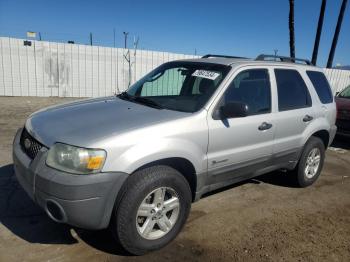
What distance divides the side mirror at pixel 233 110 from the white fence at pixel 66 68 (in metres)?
10.9

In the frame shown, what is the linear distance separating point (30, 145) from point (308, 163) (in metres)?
3.92

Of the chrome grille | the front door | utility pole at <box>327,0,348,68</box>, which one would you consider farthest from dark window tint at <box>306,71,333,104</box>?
utility pole at <box>327,0,348,68</box>

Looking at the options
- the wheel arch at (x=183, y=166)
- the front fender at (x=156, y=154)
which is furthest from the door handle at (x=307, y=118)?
the wheel arch at (x=183, y=166)

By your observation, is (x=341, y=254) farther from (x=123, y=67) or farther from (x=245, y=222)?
(x=123, y=67)

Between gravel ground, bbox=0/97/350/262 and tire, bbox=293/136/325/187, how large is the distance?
15 cm

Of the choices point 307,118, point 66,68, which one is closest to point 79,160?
point 307,118

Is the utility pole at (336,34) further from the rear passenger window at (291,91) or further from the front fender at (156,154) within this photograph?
the front fender at (156,154)

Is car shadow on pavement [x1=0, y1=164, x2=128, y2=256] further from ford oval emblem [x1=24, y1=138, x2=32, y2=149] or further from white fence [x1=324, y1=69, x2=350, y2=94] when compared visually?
white fence [x1=324, y1=69, x2=350, y2=94]

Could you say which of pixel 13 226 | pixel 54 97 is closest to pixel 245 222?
pixel 13 226

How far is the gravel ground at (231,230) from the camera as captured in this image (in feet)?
10.3

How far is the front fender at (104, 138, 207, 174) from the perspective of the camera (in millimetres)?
2738

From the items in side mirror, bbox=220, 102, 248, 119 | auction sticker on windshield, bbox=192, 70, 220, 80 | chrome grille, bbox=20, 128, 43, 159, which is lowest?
chrome grille, bbox=20, 128, 43, 159

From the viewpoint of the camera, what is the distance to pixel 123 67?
13930 millimetres

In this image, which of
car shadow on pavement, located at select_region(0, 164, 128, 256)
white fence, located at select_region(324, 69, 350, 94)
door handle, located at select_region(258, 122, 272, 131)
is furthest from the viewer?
white fence, located at select_region(324, 69, 350, 94)
